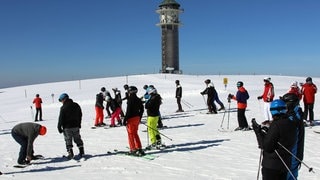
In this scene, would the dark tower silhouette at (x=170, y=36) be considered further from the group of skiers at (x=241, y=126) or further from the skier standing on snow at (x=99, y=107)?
the skier standing on snow at (x=99, y=107)

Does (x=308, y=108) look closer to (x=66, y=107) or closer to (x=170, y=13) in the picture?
(x=66, y=107)

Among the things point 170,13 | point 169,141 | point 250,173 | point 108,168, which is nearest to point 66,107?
point 108,168

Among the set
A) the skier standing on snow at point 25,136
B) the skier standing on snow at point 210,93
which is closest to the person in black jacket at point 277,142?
the skier standing on snow at point 25,136

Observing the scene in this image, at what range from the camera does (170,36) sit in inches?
2530

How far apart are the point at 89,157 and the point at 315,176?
5.66 meters

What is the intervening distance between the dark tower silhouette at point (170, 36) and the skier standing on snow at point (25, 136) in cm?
5570

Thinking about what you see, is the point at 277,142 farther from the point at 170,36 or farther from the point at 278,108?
the point at 170,36

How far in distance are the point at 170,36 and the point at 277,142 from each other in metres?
60.2

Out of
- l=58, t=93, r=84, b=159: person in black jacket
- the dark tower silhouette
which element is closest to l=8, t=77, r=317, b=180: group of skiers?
l=58, t=93, r=84, b=159: person in black jacket

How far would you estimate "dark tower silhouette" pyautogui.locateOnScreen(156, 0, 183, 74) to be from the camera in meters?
64.3

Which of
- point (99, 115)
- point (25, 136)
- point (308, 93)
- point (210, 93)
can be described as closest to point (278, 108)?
point (25, 136)

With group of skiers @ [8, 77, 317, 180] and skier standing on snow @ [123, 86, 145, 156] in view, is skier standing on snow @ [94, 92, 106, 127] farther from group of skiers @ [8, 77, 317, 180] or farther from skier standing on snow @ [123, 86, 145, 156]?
skier standing on snow @ [123, 86, 145, 156]

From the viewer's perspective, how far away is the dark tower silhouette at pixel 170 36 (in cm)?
6431

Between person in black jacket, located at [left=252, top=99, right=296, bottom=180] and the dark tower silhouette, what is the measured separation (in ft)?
196
